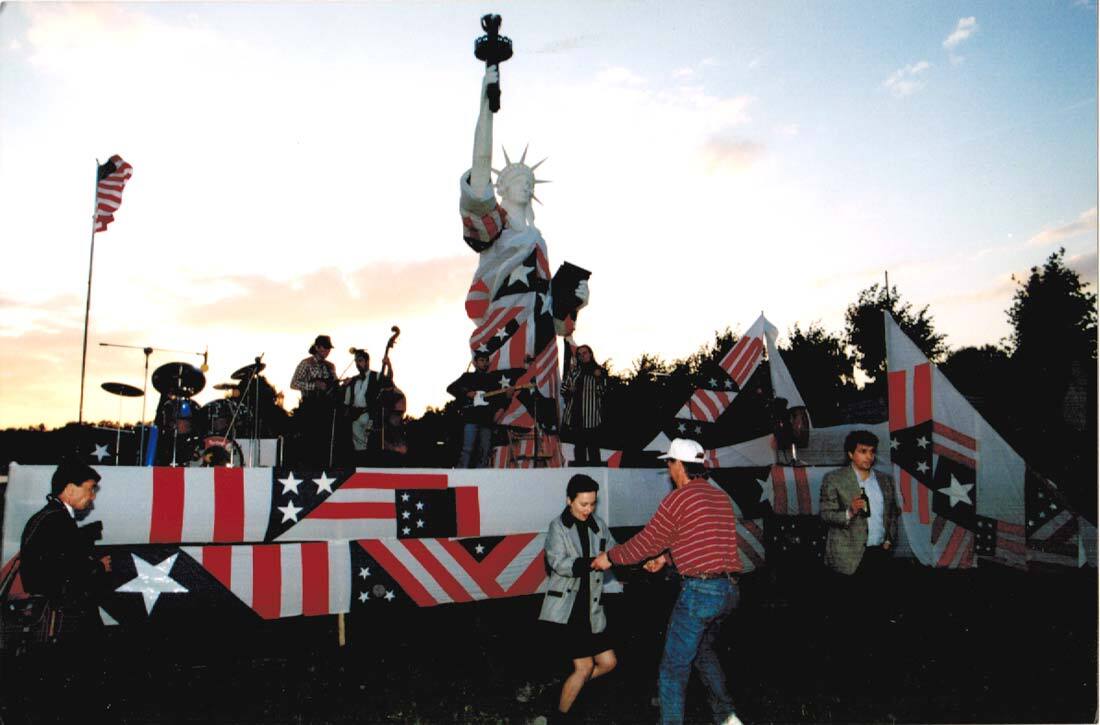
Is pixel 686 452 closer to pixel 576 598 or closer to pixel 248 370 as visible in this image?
pixel 576 598

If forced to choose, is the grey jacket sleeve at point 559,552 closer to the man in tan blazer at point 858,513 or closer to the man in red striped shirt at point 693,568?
the man in red striped shirt at point 693,568

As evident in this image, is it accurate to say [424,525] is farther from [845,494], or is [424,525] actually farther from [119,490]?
[845,494]

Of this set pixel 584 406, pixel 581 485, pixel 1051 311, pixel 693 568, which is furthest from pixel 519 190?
pixel 1051 311

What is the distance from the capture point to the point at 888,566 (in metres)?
7.20

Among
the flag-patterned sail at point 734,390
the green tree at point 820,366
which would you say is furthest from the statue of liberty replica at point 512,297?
the green tree at point 820,366

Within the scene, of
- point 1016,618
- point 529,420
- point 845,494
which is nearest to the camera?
point 845,494

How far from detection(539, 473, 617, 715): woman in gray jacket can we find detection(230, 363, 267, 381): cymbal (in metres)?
7.63

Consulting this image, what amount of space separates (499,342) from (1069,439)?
781 centimetres

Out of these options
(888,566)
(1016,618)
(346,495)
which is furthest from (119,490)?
(1016,618)

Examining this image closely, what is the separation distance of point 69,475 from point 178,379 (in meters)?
7.33

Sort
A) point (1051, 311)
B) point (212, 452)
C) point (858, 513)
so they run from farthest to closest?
1. point (1051, 311)
2. point (212, 452)
3. point (858, 513)

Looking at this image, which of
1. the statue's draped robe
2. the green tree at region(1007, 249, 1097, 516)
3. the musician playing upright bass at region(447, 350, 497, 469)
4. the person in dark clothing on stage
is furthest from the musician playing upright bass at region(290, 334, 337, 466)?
the green tree at region(1007, 249, 1097, 516)

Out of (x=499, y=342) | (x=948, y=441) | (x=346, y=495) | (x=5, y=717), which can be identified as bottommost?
(x=5, y=717)

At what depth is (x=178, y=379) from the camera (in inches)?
500
